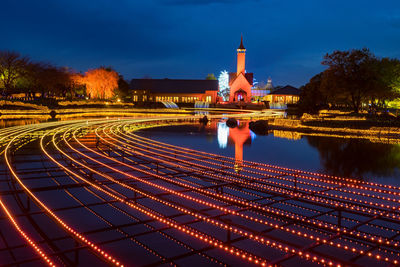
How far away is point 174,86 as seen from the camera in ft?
309

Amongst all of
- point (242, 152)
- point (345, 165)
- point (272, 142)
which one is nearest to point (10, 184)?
point (242, 152)

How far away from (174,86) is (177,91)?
96.6 inches

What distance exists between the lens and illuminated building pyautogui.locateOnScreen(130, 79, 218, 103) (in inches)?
3629

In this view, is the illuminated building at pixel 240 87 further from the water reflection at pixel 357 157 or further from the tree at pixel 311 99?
the water reflection at pixel 357 157

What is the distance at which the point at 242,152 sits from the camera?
20.6 meters

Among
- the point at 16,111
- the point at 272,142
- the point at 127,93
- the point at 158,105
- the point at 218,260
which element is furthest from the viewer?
the point at 127,93

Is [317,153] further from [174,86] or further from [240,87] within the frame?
[174,86]

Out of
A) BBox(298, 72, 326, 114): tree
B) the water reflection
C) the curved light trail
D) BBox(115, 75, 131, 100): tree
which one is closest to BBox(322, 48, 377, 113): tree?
BBox(298, 72, 326, 114): tree

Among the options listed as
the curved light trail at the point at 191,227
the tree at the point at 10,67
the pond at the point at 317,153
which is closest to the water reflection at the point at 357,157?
the pond at the point at 317,153

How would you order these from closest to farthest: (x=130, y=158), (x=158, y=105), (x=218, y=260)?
(x=218, y=260), (x=130, y=158), (x=158, y=105)

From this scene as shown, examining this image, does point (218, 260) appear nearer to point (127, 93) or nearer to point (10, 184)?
point (10, 184)

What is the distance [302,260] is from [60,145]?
54.7 ft

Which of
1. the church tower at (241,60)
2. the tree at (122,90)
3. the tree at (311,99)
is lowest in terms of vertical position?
the tree at (311,99)

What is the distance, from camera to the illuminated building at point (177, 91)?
302 ft
